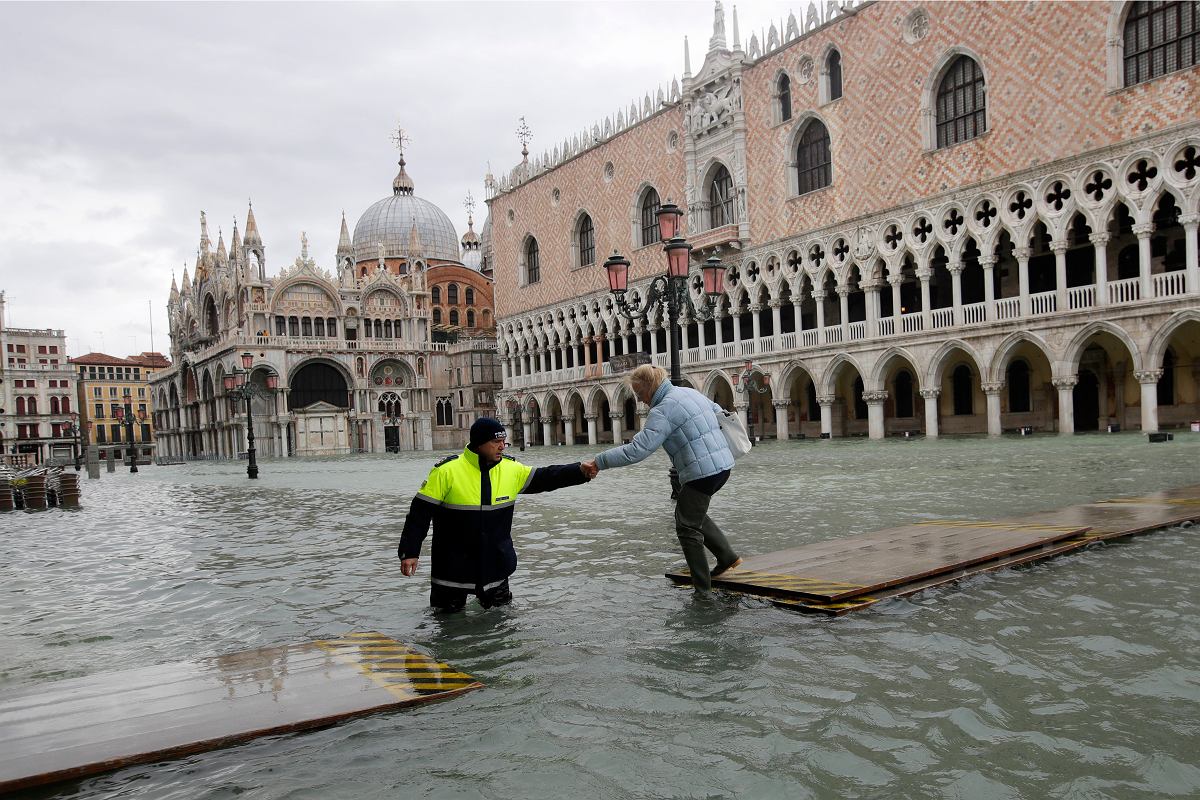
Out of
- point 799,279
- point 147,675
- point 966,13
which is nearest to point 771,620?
point 147,675

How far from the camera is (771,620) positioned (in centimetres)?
489

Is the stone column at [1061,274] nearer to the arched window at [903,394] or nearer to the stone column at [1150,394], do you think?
the stone column at [1150,394]

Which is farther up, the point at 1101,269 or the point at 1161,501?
the point at 1101,269

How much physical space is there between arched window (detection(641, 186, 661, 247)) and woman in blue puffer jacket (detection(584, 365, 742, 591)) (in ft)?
110

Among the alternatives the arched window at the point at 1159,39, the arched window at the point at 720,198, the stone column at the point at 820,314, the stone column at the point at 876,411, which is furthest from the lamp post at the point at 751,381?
the arched window at the point at 1159,39

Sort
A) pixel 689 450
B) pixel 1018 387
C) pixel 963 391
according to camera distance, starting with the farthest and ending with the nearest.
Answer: pixel 963 391 < pixel 1018 387 < pixel 689 450

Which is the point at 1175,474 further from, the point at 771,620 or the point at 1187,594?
the point at 771,620

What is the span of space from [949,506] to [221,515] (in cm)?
1054

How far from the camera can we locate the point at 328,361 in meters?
54.1

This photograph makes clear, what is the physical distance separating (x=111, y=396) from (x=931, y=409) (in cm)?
9355

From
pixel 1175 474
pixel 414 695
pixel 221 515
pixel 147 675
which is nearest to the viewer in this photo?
pixel 414 695

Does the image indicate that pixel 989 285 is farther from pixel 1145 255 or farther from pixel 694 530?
pixel 694 530

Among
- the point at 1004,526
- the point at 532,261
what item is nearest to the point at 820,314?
the point at 532,261

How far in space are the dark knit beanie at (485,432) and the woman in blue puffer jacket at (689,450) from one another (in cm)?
68
